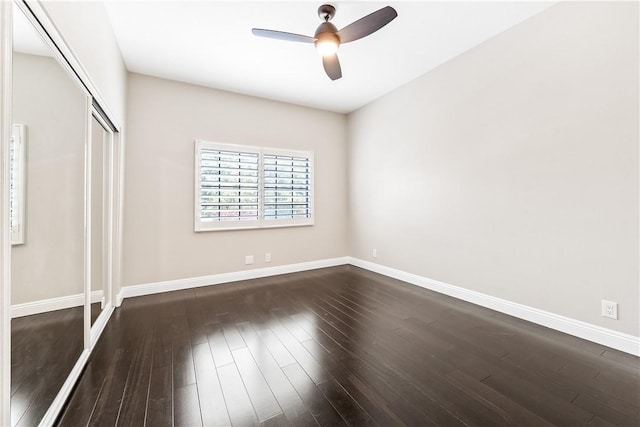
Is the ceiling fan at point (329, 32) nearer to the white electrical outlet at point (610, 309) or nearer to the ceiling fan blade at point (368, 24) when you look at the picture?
the ceiling fan blade at point (368, 24)

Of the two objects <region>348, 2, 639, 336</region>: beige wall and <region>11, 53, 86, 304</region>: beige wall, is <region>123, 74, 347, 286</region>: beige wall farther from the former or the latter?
<region>348, 2, 639, 336</region>: beige wall

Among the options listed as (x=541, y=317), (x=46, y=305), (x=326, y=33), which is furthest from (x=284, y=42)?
(x=541, y=317)

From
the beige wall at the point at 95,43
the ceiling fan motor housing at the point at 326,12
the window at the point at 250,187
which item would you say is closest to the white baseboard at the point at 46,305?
the beige wall at the point at 95,43

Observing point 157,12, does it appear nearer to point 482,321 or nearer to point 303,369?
point 303,369

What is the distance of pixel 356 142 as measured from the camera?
194 inches

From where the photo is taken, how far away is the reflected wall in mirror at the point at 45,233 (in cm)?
116

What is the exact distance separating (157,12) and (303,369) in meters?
3.24

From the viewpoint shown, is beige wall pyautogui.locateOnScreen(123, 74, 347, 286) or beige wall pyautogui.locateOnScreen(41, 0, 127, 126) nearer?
beige wall pyautogui.locateOnScreen(41, 0, 127, 126)

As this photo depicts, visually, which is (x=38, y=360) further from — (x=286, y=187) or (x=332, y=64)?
(x=286, y=187)

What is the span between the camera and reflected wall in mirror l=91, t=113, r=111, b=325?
219 cm

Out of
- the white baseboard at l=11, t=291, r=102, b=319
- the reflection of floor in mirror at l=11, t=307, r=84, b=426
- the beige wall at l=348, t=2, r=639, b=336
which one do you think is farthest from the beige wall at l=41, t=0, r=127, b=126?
the beige wall at l=348, t=2, r=639, b=336

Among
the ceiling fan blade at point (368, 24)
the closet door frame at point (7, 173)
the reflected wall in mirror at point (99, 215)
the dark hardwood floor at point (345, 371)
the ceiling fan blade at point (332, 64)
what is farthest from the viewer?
the ceiling fan blade at point (332, 64)

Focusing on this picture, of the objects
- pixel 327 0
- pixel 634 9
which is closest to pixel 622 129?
pixel 634 9

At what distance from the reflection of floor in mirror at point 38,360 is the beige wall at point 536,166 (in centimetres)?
358
